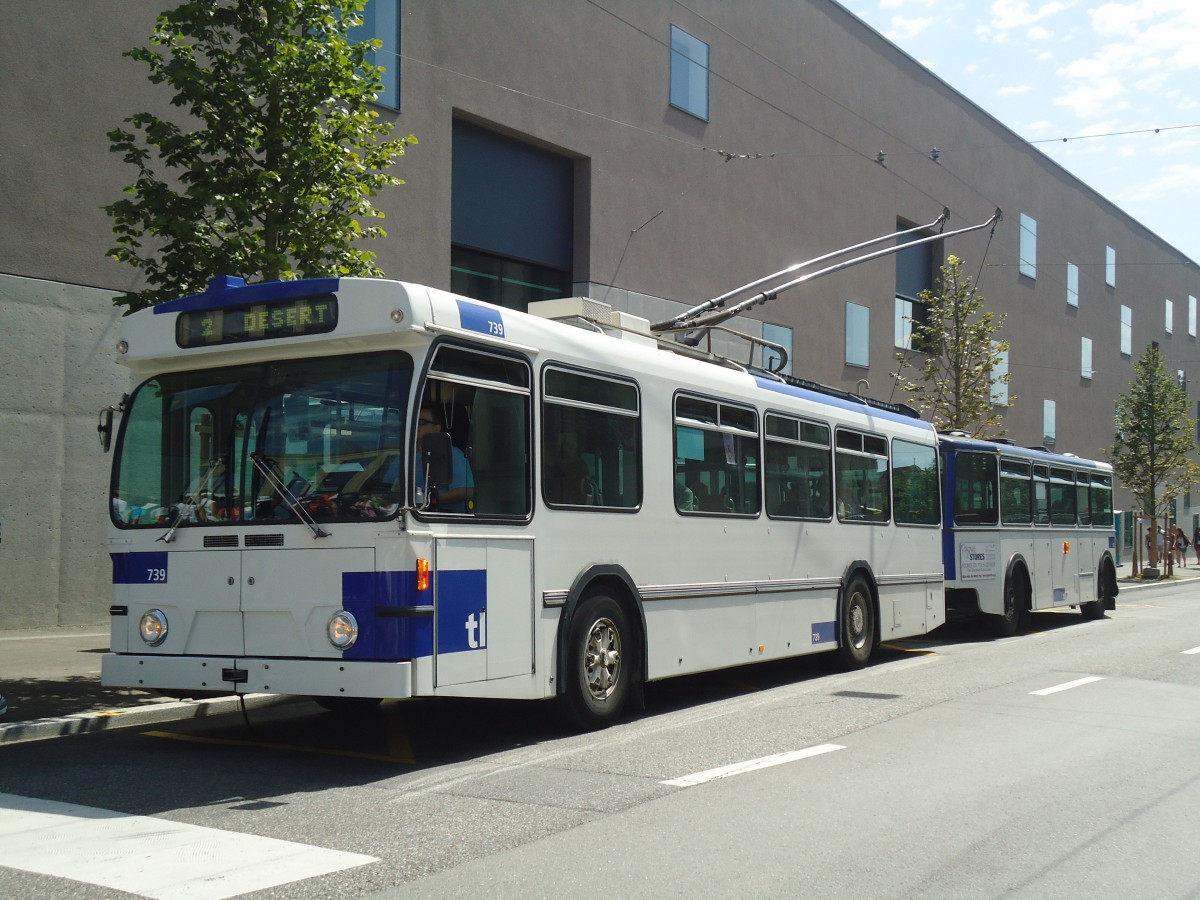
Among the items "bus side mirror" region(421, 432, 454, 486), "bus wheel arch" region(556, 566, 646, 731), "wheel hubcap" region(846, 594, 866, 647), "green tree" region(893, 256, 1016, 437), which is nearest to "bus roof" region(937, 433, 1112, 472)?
"wheel hubcap" region(846, 594, 866, 647)

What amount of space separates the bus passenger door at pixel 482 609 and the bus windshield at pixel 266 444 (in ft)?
2.03

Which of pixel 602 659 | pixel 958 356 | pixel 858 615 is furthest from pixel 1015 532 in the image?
pixel 958 356

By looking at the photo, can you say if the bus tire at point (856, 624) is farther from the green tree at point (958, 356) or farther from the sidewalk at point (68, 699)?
the green tree at point (958, 356)

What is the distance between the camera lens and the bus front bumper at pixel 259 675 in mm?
7324

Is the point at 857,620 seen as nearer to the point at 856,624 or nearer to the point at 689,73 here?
the point at 856,624

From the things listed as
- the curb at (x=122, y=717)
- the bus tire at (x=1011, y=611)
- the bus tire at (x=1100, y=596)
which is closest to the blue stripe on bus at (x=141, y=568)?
the curb at (x=122, y=717)

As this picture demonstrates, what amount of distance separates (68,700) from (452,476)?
15.2ft

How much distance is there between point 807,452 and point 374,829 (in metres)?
7.56

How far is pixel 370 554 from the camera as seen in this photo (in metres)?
7.48

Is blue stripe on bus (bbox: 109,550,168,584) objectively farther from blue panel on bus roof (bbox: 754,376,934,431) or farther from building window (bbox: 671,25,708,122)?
building window (bbox: 671,25,708,122)

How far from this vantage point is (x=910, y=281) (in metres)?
36.0

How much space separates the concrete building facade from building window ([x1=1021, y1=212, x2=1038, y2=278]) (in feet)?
0.40

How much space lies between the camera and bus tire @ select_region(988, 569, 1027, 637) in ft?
61.2

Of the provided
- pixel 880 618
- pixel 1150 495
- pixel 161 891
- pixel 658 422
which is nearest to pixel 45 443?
pixel 658 422
